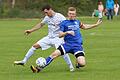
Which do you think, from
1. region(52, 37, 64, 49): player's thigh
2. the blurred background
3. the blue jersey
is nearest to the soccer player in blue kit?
the blue jersey

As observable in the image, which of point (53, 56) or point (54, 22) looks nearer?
point (53, 56)

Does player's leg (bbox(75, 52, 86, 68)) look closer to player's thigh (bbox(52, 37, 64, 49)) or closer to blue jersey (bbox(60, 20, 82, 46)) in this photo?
blue jersey (bbox(60, 20, 82, 46))

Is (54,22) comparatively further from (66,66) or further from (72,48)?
(66,66)

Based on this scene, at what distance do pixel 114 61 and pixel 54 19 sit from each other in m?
2.71

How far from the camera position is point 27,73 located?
15359 millimetres

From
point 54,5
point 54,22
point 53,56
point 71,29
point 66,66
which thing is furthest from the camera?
point 54,5

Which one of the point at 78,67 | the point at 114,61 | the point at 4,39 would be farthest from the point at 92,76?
the point at 4,39

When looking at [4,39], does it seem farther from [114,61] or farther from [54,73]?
[54,73]

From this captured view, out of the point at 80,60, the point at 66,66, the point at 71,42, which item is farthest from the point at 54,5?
the point at 80,60

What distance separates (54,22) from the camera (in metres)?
16.2

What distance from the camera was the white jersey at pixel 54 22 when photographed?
16141mm

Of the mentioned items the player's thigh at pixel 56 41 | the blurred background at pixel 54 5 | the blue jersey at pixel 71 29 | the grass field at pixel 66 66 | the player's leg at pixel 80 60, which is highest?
the blue jersey at pixel 71 29

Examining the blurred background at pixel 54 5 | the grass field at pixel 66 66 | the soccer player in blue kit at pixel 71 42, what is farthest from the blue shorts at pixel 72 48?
the blurred background at pixel 54 5

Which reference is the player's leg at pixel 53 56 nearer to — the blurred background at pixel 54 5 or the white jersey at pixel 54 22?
the white jersey at pixel 54 22
